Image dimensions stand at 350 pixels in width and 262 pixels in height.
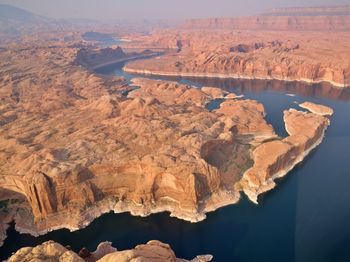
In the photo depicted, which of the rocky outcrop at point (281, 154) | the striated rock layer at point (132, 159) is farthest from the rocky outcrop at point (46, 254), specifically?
the rocky outcrop at point (281, 154)

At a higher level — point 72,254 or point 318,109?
point 72,254

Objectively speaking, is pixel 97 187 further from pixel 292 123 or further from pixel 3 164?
pixel 292 123

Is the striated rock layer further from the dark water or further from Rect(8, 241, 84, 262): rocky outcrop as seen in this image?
Rect(8, 241, 84, 262): rocky outcrop

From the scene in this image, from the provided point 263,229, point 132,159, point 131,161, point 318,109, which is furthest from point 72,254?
point 318,109

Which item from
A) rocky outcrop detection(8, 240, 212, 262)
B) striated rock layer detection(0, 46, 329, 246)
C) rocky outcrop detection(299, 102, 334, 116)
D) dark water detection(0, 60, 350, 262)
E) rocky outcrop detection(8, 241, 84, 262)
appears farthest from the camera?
rocky outcrop detection(299, 102, 334, 116)

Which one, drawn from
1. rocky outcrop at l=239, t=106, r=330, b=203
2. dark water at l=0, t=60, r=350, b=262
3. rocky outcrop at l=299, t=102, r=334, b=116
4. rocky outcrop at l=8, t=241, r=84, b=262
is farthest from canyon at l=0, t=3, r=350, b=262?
dark water at l=0, t=60, r=350, b=262

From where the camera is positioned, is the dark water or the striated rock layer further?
the striated rock layer

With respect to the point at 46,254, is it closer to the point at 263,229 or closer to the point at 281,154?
the point at 263,229
